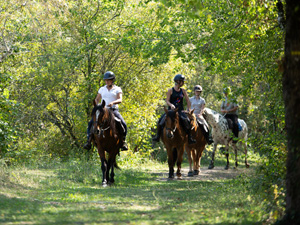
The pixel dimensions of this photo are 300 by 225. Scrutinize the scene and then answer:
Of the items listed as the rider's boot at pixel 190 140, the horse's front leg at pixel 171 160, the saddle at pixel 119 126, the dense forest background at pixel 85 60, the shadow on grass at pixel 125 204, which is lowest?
the shadow on grass at pixel 125 204

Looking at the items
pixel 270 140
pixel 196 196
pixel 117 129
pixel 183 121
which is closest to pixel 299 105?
pixel 270 140

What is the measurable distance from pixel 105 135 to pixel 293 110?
7.07 m

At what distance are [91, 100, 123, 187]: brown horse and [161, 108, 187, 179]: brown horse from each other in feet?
5.07

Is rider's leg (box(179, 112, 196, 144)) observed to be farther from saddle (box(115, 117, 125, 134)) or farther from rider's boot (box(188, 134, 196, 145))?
saddle (box(115, 117, 125, 134))

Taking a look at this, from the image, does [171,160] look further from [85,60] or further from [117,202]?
[85,60]

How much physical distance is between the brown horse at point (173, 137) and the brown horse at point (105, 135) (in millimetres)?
1547

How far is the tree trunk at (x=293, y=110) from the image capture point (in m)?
5.57

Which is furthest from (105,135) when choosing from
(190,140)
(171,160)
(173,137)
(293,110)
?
(293,110)

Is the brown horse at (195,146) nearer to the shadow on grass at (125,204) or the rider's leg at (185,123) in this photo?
the rider's leg at (185,123)

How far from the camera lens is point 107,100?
12.6 meters

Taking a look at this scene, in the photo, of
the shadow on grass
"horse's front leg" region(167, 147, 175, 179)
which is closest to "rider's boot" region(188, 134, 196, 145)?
"horse's front leg" region(167, 147, 175, 179)

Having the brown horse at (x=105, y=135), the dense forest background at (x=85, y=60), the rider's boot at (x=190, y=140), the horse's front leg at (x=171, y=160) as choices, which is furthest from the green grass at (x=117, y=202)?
the dense forest background at (x=85, y=60)

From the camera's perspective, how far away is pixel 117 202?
8.68 meters

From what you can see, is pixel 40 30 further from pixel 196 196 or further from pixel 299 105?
pixel 299 105
